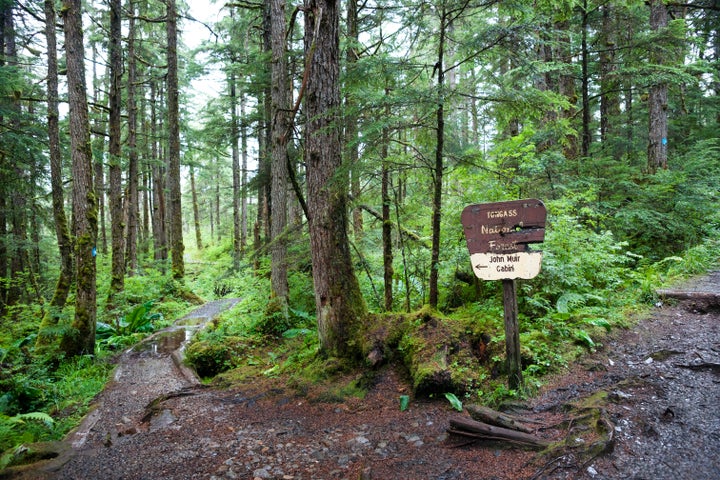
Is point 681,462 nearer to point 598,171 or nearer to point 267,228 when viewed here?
point 598,171

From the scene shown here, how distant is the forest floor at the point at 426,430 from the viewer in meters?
2.84

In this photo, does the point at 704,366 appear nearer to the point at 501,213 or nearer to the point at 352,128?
the point at 501,213

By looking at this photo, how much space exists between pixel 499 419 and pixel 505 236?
1809mm

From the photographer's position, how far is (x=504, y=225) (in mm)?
3994

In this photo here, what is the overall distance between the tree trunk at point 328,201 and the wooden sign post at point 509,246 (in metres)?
2.10

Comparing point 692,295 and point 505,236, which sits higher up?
point 505,236

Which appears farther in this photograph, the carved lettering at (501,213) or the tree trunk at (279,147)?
the tree trunk at (279,147)

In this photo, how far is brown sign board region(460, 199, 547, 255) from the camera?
384cm

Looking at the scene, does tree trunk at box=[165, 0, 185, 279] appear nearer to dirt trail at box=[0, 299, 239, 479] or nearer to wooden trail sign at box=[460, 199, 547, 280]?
dirt trail at box=[0, 299, 239, 479]

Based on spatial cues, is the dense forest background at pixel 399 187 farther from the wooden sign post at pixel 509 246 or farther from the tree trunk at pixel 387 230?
the wooden sign post at pixel 509 246

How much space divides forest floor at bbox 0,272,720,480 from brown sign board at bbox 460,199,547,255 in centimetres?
163

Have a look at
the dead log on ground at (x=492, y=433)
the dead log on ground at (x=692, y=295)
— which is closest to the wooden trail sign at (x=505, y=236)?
the dead log on ground at (x=492, y=433)

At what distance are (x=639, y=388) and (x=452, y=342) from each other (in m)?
1.98

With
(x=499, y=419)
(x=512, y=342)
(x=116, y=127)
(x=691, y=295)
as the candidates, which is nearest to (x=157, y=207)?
(x=116, y=127)
